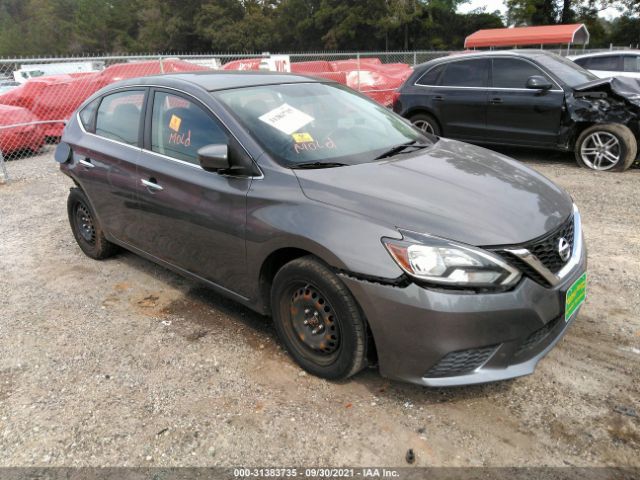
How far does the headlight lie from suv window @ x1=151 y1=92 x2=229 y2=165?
1444mm

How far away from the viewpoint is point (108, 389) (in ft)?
9.98

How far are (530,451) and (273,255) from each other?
164 centimetres

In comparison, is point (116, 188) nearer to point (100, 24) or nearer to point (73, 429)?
point (73, 429)

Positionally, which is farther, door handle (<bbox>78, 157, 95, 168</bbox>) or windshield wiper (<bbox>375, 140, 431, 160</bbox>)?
door handle (<bbox>78, 157, 95, 168</bbox>)

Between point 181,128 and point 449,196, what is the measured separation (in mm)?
1904

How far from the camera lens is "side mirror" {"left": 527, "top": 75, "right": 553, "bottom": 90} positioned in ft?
24.6

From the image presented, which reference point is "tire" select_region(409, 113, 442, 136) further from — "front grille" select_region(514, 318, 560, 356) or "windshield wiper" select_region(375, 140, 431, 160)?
"front grille" select_region(514, 318, 560, 356)

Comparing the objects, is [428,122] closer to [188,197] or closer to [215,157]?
[188,197]

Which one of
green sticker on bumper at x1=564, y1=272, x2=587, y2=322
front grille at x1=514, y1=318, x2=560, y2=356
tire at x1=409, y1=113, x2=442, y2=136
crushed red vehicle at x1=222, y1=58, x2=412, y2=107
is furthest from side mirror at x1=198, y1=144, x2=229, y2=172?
crushed red vehicle at x1=222, y1=58, x2=412, y2=107

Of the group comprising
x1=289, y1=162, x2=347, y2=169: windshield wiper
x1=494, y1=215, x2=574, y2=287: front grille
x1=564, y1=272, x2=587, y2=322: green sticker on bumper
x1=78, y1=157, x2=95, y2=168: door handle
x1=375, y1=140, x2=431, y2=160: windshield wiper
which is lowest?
x1=564, y1=272, x2=587, y2=322: green sticker on bumper

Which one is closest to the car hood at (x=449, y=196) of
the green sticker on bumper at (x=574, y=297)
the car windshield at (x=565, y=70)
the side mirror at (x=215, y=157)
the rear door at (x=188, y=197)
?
the green sticker on bumper at (x=574, y=297)

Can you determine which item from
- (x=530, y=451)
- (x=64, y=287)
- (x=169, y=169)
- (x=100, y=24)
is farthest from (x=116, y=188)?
(x=100, y=24)

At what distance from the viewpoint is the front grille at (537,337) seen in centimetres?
255

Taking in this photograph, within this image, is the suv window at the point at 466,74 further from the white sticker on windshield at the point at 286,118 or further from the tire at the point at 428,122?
the white sticker on windshield at the point at 286,118
